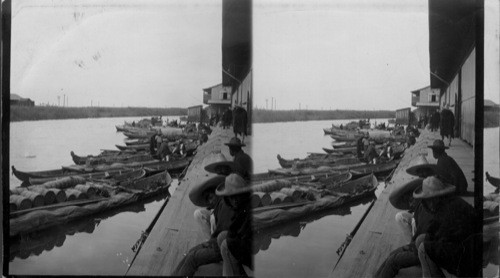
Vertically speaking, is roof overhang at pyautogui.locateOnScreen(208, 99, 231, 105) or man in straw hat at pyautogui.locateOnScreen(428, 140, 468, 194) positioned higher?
roof overhang at pyautogui.locateOnScreen(208, 99, 231, 105)

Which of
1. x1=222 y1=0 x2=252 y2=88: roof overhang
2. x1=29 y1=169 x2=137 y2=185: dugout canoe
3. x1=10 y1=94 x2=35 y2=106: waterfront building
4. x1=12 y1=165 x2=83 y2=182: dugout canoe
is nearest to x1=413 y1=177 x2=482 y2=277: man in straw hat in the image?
x1=222 y1=0 x2=252 y2=88: roof overhang

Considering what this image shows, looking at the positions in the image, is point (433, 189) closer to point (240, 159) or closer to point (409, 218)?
point (409, 218)

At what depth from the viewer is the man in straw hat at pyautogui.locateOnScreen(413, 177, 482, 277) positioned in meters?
2.96

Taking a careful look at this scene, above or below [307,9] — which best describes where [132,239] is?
below

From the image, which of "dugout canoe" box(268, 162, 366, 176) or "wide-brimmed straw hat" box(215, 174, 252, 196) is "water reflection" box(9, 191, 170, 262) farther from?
"dugout canoe" box(268, 162, 366, 176)

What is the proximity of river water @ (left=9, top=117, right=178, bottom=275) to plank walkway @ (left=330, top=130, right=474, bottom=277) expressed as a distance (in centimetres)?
98

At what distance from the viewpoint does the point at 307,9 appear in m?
3.14

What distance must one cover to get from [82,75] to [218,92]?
0.75m

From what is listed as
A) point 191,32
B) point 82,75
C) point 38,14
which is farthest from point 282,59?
point 38,14

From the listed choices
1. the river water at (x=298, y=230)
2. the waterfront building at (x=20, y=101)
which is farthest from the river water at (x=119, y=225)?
the waterfront building at (x=20, y=101)

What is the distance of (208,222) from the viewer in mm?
3080

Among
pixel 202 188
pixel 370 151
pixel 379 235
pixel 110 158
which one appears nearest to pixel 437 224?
pixel 379 235

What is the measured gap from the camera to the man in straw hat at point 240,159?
3.08 metres

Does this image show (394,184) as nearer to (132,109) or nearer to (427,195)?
(427,195)
